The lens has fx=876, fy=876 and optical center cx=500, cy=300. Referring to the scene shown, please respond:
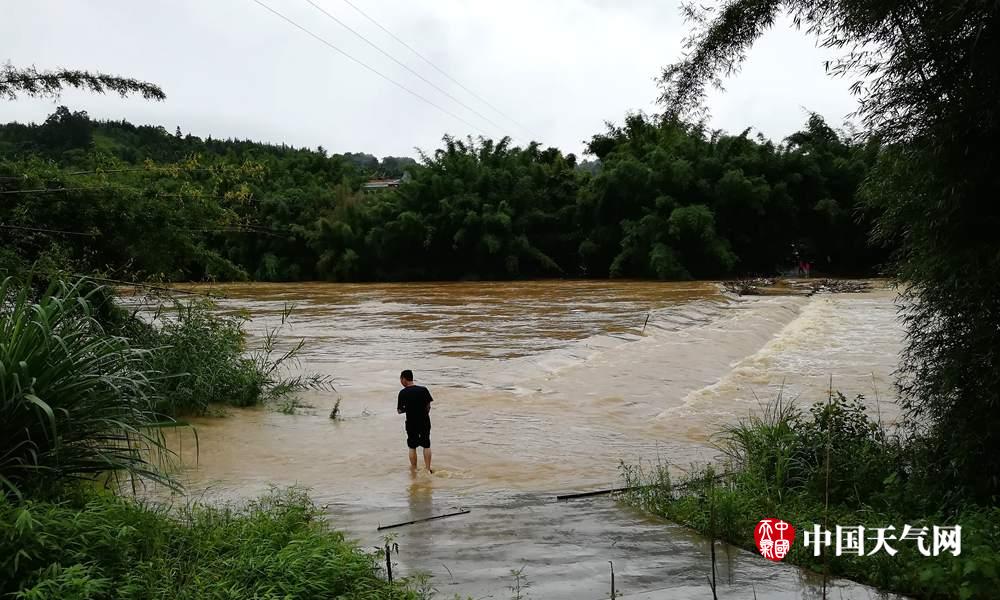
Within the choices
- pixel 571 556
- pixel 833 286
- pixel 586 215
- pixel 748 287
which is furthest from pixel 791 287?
A: pixel 571 556

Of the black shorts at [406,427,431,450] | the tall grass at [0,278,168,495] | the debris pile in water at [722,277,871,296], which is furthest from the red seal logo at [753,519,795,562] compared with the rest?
the debris pile in water at [722,277,871,296]

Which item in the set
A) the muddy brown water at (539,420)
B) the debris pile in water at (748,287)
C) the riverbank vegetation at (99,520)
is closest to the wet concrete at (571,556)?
the muddy brown water at (539,420)

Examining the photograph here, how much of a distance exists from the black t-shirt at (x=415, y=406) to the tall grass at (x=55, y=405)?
11.9 feet

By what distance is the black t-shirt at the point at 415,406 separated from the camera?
9.24m

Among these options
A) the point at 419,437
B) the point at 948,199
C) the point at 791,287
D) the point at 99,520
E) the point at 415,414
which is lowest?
the point at 419,437

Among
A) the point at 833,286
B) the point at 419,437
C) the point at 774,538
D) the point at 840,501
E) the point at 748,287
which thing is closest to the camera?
the point at 774,538

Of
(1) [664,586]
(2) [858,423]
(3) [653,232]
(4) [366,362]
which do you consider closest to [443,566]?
(1) [664,586]

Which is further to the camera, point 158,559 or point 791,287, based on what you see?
point 791,287

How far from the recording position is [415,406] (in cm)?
928

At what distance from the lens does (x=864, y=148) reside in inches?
277

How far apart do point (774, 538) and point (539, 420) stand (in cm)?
682

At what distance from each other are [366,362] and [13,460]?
12.1 m

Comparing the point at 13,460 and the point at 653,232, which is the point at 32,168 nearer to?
the point at 13,460

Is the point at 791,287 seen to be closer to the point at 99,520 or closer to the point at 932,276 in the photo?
the point at 932,276
